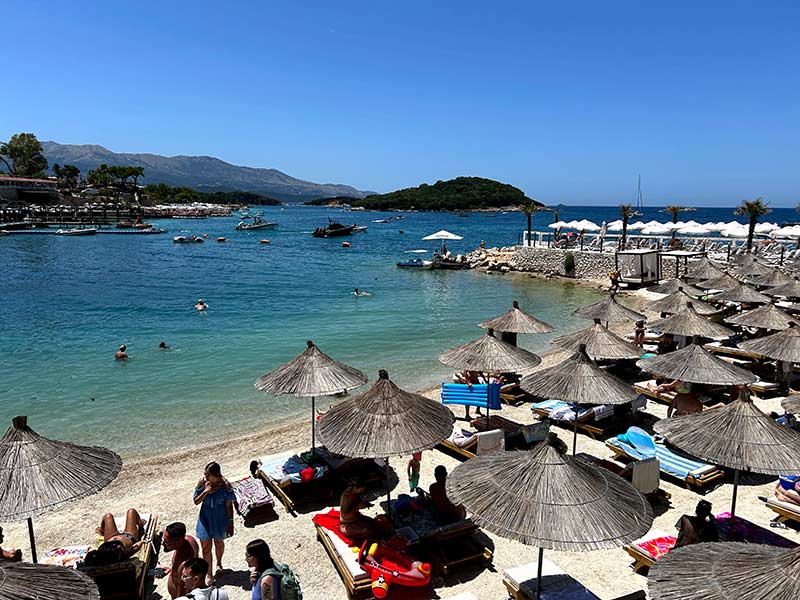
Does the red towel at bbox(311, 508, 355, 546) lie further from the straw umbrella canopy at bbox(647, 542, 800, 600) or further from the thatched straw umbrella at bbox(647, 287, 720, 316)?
the thatched straw umbrella at bbox(647, 287, 720, 316)

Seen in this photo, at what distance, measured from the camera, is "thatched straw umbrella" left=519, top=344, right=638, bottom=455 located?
8.12 m

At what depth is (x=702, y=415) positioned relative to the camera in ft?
22.2

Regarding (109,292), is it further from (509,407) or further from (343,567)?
(343,567)

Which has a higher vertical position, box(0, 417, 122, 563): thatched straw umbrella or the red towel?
box(0, 417, 122, 563): thatched straw umbrella

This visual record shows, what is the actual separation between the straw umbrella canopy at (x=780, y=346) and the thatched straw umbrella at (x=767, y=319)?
2131 mm

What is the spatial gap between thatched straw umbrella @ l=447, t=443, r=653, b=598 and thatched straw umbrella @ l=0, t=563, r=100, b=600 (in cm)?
330

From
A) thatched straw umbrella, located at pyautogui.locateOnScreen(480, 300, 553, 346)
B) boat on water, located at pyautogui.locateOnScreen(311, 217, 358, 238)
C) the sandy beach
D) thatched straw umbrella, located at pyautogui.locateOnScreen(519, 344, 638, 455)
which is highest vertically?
boat on water, located at pyautogui.locateOnScreen(311, 217, 358, 238)

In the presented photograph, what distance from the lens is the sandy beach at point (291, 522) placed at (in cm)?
638

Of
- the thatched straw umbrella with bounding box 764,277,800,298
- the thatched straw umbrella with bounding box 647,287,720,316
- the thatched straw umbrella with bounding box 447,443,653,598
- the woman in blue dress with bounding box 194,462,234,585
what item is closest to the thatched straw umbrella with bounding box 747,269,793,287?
the thatched straw umbrella with bounding box 764,277,800,298

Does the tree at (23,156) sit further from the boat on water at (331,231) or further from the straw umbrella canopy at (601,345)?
the straw umbrella canopy at (601,345)

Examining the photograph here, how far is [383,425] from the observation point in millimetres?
6695

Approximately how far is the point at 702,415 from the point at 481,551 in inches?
132

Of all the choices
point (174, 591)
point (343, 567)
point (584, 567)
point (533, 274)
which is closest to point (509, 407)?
point (584, 567)

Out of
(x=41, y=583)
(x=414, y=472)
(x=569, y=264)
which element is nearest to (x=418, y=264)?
(x=569, y=264)
